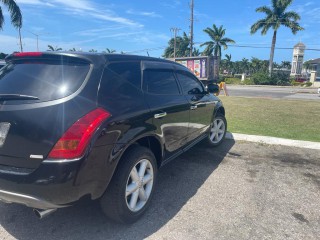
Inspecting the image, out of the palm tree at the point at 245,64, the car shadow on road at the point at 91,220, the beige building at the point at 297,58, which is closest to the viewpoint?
the car shadow on road at the point at 91,220

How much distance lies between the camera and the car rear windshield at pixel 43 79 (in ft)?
7.82

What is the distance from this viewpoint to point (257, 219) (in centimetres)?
301

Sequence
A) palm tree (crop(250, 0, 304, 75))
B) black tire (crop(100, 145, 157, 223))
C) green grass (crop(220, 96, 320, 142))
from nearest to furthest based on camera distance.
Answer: black tire (crop(100, 145, 157, 223)) < green grass (crop(220, 96, 320, 142)) < palm tree (crop(250, 0, 304, 75))

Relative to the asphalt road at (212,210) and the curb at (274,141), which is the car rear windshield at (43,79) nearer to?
the asphalt road at (212,210)

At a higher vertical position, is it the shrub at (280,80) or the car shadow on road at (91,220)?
the shrub at (280,80)

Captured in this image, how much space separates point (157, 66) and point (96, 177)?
1792 millimetres

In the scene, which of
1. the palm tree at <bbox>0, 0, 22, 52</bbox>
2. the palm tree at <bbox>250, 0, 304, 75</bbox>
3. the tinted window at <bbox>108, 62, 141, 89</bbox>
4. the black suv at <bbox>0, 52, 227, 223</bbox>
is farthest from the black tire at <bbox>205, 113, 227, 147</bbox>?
the palm tree at <bbox>250, 0, 304, 75</bbox>

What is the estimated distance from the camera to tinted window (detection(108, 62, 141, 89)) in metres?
2.80

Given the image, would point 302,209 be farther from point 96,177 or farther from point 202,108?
point 96,177

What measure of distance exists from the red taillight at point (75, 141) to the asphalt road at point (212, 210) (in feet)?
2.77

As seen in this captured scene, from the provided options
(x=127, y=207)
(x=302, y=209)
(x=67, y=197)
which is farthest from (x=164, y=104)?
(x=302, y=209)

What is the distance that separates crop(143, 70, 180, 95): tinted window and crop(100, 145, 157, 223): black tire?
80 centimetres

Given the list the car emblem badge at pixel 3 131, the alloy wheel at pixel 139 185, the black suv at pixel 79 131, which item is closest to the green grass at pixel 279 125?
the alloy wheel at pixel 139 185

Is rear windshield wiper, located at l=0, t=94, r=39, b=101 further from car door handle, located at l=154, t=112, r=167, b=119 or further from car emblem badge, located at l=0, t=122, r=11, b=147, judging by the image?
car door handle, located at l=154, t=112, r=167, b=119
